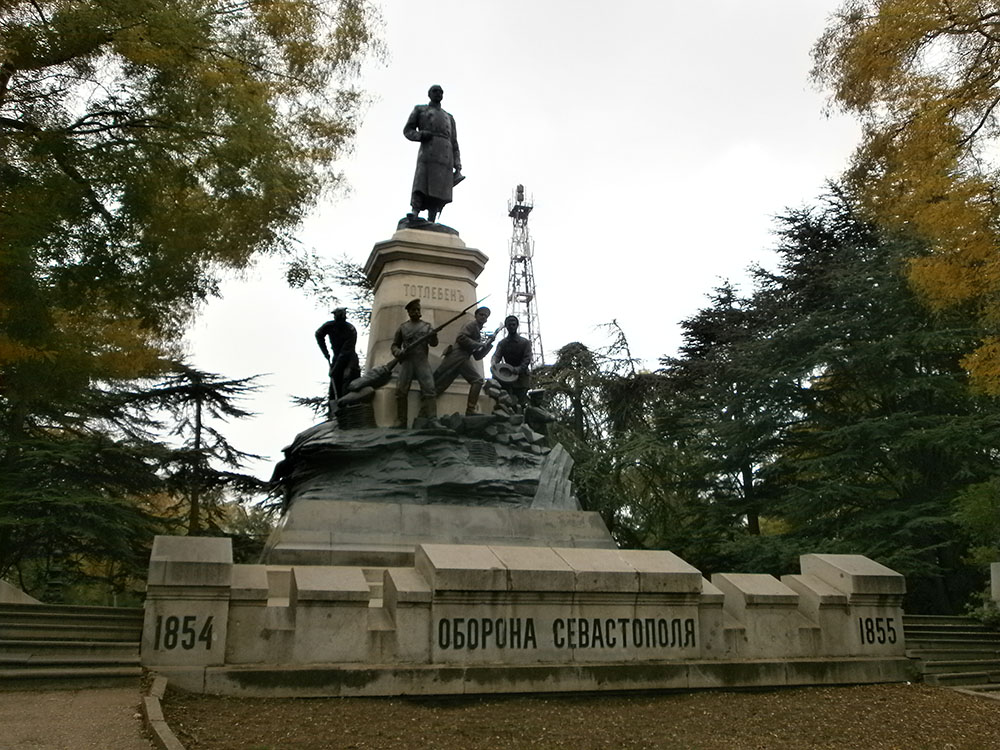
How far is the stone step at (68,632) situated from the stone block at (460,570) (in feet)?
10.1

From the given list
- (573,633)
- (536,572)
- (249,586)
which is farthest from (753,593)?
(249,586)

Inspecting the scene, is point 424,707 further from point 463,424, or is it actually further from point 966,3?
point 966,3

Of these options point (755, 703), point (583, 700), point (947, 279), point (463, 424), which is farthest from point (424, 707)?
point (947, 279)

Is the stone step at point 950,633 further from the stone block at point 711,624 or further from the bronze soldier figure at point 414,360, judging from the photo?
the bronze soldier figure at point 414,360

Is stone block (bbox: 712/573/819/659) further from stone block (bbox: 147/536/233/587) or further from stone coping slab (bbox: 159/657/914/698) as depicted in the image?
stone block (bbox: 147/536/233/587)

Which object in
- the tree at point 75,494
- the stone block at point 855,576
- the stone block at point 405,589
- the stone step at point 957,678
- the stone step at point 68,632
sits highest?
the tree at point 75,494

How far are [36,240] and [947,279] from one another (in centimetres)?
1180

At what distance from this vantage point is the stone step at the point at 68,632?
9070 millimetres

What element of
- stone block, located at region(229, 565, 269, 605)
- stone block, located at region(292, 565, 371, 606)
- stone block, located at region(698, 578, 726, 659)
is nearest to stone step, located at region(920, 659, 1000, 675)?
stone block, located at region(698, 578, 726, 659)

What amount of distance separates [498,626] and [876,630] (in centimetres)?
422

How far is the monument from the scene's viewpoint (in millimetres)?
7562

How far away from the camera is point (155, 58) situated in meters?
11.0

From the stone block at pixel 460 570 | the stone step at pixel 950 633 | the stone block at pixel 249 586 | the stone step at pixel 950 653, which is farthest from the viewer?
the stone step at pixel 950 633

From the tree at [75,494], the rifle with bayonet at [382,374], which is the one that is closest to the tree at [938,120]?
the rifle with bayonet at [382,374]
